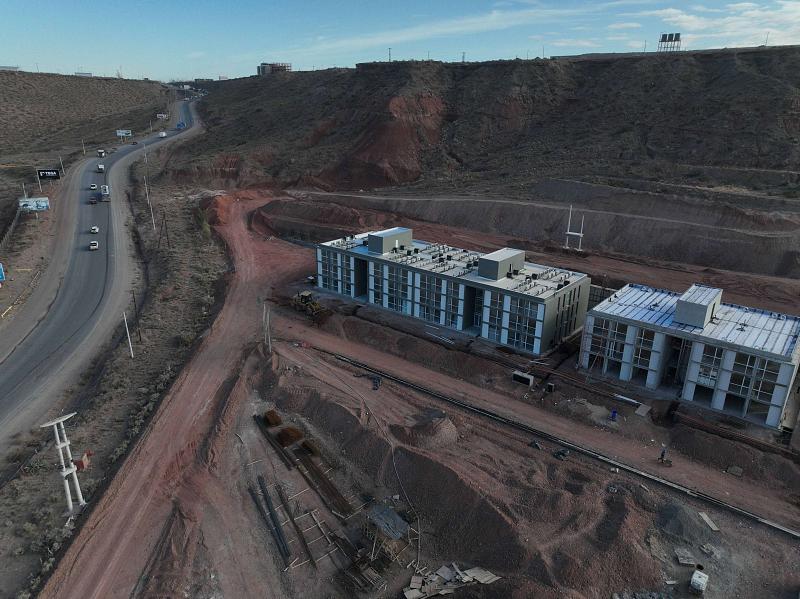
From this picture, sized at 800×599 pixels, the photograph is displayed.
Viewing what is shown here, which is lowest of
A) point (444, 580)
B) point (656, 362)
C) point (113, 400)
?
point (444, 580)

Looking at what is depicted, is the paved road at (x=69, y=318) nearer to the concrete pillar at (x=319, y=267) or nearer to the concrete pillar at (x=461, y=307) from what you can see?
the concrete pillar at (x=319, y=267)

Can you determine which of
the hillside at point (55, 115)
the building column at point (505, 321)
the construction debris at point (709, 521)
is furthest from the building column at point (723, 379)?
the hillside at point (55, 115)

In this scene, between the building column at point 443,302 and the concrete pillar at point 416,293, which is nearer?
the building column at point 443,302

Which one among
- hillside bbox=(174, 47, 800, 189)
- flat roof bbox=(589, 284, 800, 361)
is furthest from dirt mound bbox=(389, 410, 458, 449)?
hillside bbox=(174, 47, 800, 189)

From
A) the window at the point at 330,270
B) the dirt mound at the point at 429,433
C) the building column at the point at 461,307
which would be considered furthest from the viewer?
the window at the point at 330,270

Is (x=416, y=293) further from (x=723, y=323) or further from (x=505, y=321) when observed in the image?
(x=723, y=323)

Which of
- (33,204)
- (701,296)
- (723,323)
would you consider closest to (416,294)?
(701,296)
